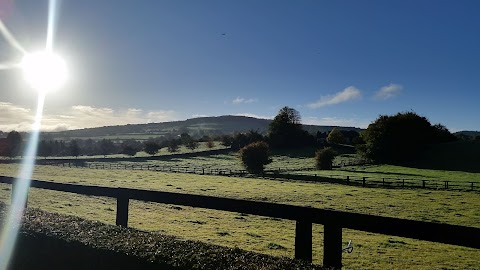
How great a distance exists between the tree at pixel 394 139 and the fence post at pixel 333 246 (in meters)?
88.0

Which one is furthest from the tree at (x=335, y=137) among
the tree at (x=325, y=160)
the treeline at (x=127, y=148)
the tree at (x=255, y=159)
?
the tree at (x=255, y=159)

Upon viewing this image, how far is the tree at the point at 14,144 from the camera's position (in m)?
132

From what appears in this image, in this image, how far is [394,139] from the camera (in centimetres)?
8919

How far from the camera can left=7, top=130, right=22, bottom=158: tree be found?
132075 mm

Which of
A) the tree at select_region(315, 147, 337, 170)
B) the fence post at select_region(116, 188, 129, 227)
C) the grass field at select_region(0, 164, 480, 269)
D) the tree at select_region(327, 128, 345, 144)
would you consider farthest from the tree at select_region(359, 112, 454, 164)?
the fence post at select_region(116, 188, 129, 227)

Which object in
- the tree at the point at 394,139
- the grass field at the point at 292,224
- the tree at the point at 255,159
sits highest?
the tree at the point at 394,139

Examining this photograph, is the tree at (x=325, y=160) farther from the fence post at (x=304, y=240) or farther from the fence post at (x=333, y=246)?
the fence post at (x=333, y=246)

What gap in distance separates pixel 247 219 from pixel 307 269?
19.7 m

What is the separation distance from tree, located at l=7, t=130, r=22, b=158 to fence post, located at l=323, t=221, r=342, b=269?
143 metres

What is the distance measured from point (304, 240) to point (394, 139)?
90.6 metres

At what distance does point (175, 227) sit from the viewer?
19.3 meters

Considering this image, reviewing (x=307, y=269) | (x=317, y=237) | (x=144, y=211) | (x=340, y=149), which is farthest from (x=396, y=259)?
(x=340, y=149)

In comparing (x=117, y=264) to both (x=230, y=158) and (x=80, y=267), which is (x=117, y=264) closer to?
(x=80, y=267)

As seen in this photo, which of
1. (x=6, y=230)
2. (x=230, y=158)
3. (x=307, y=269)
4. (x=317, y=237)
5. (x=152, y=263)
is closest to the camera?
(x=307, y=269)
